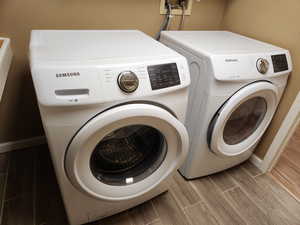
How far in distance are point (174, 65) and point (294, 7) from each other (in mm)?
876

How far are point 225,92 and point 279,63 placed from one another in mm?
374

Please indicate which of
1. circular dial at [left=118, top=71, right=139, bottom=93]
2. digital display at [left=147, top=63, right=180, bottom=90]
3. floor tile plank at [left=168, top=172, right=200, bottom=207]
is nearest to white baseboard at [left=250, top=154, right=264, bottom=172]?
floor tile plank at [left=168, top=172, right=200, bottom=207]

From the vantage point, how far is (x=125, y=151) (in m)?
0.99

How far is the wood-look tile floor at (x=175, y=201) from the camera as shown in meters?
1.11

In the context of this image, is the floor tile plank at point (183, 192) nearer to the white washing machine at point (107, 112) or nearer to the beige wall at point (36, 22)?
the white washing machine at point (107, 112)

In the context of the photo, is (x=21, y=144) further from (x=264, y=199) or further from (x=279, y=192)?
(x=279, y=192)

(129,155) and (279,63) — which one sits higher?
(279,63)

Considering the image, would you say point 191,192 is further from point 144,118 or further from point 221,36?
point 221,36

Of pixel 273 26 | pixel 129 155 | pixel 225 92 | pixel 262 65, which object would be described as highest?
pixel 273 26

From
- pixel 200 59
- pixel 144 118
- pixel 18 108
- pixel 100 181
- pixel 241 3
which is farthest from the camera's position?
pixel 241 3

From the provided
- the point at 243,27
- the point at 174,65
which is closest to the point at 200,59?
the point at 174,65

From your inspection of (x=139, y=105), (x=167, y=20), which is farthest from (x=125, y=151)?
(x=167, y=20)

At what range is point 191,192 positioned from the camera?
1294 mm

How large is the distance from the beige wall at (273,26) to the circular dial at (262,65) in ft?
0.92
